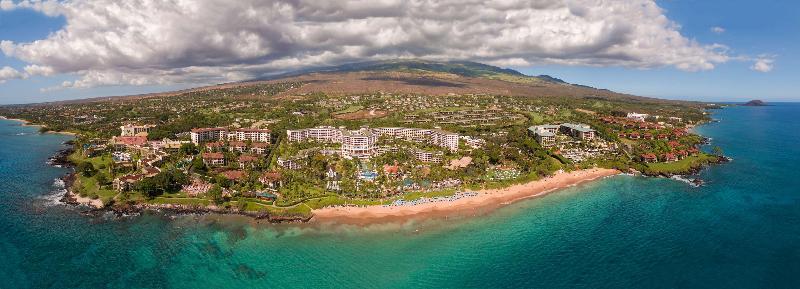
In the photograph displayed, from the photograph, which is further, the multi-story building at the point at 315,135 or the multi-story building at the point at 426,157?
the multi-story building at the point at 315,135

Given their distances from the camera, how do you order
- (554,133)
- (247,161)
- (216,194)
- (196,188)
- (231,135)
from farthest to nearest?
(554,133) → (231,135) → (247,161) → (196,188) → (216,194)

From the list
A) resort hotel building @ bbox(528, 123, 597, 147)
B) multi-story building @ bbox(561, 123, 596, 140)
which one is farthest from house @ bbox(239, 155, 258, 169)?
multi-story building @ bbox(561, 123, 596, 140)

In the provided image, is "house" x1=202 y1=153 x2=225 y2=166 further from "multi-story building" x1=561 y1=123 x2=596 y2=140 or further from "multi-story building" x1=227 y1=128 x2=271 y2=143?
"multi-story building" x1=561 y1=123 x2=596 y2=140

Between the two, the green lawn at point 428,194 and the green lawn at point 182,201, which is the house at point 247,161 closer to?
the green lawn at point 182,201

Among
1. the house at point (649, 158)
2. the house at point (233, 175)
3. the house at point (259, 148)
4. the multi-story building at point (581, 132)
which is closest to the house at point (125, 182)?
the house at point (233, 175)

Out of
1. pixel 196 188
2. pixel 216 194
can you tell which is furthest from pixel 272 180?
pixel 196 188

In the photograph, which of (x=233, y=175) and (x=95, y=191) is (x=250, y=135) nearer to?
(x=233, y=175)

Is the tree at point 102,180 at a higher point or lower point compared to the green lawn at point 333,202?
higher
